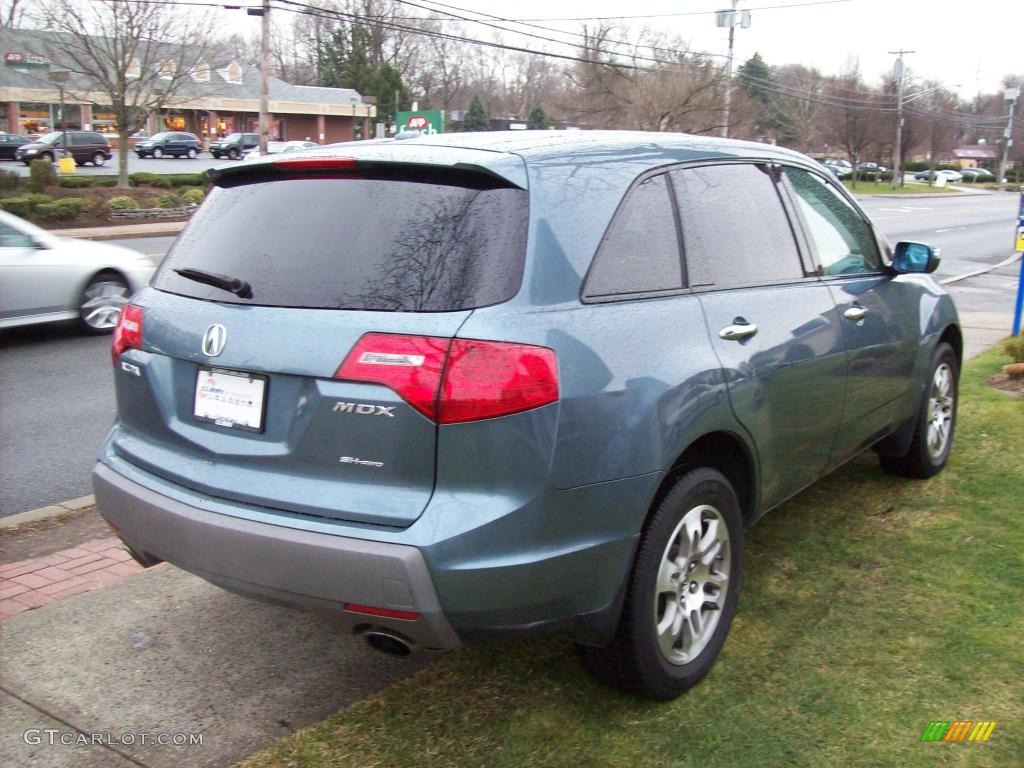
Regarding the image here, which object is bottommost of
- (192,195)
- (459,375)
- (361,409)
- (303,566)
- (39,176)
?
(303,566)

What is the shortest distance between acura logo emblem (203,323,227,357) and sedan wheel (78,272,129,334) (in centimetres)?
795

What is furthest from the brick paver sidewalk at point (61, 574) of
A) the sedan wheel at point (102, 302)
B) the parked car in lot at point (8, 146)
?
the parked car in lot at point (8, 146)

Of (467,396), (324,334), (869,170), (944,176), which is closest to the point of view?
(467,396)

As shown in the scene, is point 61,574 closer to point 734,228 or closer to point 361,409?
point 361,409

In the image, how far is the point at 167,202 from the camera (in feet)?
91.1

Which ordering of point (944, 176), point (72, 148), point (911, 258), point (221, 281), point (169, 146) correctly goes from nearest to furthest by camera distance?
point (221, 281) < point (911, 258) < point (72, 148) < point (169, 146) < point (944, 176)

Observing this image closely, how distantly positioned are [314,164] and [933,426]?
3.85m

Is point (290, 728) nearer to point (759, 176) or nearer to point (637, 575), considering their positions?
point (637, 575)

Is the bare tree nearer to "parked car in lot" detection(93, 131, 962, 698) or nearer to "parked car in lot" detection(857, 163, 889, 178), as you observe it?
"parked car in lot" detection(93, 131, 962, 698)

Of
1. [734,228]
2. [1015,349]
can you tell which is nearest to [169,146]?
[1015,349]

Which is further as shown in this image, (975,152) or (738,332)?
(975,152)

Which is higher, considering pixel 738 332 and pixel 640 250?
pixel 640 250

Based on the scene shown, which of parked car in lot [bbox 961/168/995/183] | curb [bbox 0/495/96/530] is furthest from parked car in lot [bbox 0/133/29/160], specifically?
parked car in lot [bbox 961/168/995/183]

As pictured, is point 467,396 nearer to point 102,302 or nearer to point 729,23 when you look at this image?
point 102,302
